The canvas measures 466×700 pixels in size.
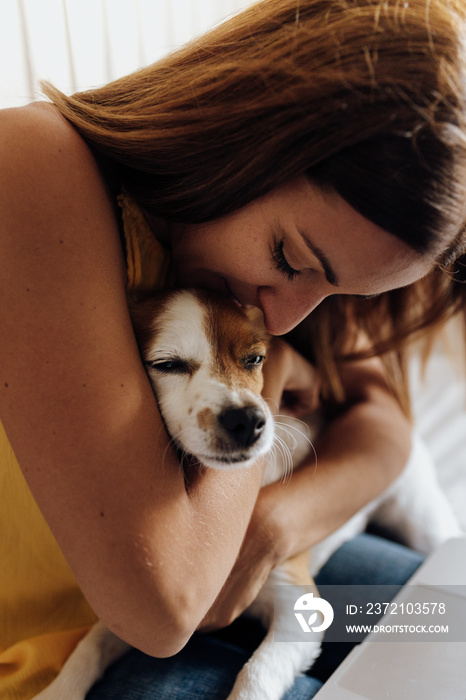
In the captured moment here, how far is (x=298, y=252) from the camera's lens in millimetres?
833

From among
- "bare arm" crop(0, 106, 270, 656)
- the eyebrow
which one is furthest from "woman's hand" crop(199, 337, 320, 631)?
the eyebrow

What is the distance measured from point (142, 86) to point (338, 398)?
0.83 m

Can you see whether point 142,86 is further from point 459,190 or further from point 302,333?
point 302,333

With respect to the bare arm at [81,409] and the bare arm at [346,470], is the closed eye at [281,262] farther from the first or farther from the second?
the bare arm at [346,470]

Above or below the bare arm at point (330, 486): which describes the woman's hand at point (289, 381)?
above

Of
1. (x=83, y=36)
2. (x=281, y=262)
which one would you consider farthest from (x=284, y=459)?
(x=83, y=36)

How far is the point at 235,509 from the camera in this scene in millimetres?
891

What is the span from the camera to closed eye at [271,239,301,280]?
0.84 meters

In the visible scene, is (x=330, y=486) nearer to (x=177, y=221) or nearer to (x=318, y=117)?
(x=177, y=221)

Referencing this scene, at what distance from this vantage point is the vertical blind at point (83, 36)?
1.52 meters

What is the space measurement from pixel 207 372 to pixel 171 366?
62 mm

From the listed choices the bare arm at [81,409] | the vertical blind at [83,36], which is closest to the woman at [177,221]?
the bare arm at [81,409]
